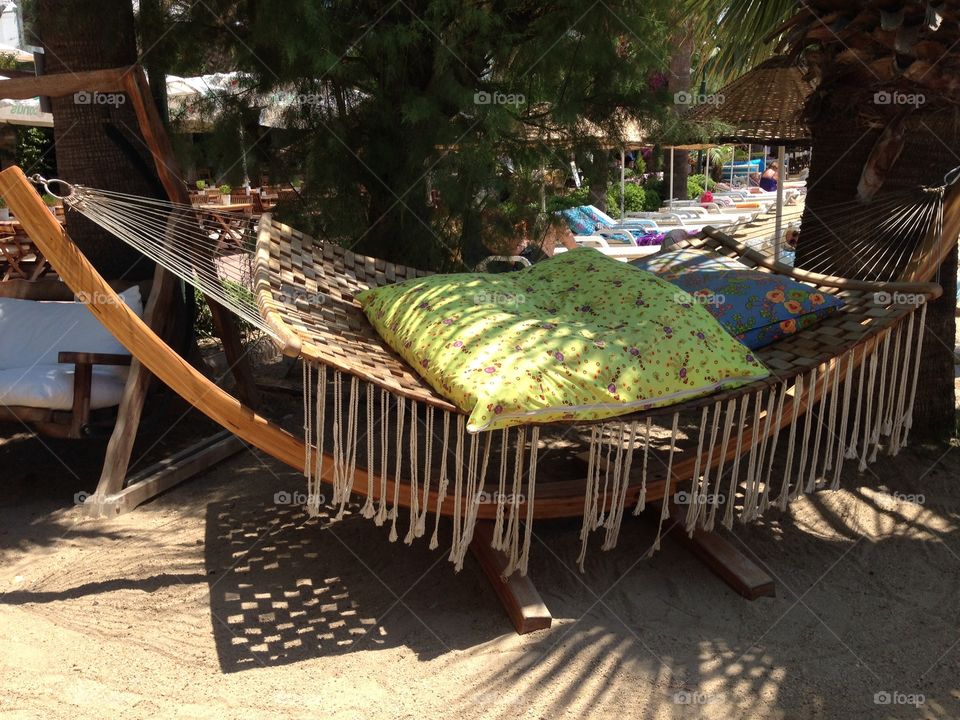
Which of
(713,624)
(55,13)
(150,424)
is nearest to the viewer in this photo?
(713,624)

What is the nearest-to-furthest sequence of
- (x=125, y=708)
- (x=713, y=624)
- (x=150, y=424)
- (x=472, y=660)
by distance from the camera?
(x=125, y=708) → (x=472, y=660) → (x=713, y=624) → (x=150, y=424)

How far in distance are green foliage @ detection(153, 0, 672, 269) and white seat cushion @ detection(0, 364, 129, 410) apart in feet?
4.08

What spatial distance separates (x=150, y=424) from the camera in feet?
10.9

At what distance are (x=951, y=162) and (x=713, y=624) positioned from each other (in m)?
2.08

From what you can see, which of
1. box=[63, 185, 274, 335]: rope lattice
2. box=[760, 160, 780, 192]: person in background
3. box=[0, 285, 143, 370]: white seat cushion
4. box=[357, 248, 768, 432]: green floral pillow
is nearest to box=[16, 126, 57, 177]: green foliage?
box=[0, 285, 143, 370]: white seat cushion

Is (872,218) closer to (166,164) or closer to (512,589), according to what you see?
(512,589)

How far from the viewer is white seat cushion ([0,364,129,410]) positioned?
3031 mm

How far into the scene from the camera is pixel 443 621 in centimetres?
249

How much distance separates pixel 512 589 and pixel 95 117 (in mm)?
2886

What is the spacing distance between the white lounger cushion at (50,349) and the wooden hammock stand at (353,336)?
677mm

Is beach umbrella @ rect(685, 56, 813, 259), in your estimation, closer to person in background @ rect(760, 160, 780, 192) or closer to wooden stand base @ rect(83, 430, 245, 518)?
wooden stand base @ rect(83, 430, 245, 518)

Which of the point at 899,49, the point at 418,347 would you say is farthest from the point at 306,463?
the point at 899,49

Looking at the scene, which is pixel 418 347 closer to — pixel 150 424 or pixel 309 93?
pixel 150 424

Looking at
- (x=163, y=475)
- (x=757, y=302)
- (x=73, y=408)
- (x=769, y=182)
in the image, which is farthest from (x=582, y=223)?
(x=769, y=182)
